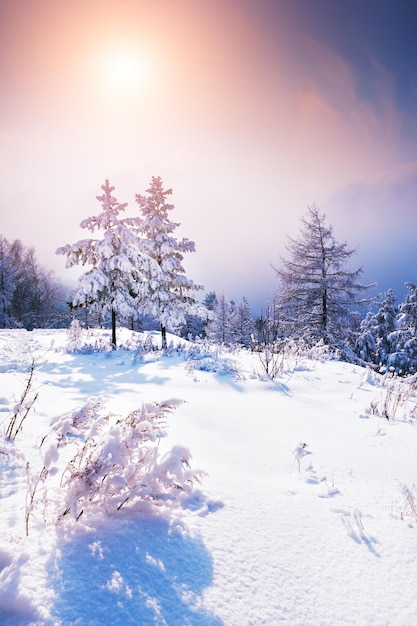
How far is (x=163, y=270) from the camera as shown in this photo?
706 inches

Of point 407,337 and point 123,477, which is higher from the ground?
point 407,337

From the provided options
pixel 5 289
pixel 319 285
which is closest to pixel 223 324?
pixel 5 289

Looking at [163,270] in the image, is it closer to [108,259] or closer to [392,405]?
[108,259]

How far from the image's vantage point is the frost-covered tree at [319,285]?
60.5ft

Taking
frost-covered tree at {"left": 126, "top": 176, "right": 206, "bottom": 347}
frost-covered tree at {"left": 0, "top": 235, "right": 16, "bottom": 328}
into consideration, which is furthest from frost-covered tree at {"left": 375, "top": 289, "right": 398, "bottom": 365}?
frost-covered tree at {"left": 0, "top": 235, "right": 16, "bottom": 328}

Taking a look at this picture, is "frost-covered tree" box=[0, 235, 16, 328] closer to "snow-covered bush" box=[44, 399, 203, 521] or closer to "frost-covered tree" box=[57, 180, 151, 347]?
"frost-covered tree" box=[57, 180, 151, 347]

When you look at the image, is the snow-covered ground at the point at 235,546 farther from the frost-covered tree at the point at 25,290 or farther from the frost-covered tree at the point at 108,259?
the frost-covered tree at the point at 25,290

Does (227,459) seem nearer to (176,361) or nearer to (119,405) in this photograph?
(119,405)

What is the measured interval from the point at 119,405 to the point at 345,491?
2809mm

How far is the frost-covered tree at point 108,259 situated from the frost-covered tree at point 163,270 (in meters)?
1.34

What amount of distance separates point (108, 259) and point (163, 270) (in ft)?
11.1

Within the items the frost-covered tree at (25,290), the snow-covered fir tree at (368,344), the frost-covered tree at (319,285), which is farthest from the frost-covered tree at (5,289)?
the snow-covered fir tree at (368,344)

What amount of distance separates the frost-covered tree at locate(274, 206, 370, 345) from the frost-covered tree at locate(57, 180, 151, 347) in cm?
916

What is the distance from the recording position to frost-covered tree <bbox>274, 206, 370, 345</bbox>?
726 inches
